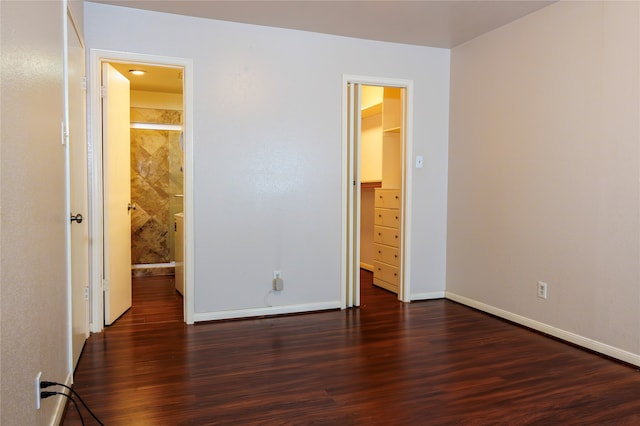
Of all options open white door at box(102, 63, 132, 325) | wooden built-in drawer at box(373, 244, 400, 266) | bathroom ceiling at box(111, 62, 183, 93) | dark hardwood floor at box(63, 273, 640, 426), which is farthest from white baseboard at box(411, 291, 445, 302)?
bathroom ceiling at box(111, 62, 183, 93)

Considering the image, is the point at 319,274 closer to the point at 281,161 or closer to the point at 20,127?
the point at 281,161

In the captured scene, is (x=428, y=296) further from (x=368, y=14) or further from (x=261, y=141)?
(x=368, y=14)

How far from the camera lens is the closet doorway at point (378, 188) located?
4227 millimetres

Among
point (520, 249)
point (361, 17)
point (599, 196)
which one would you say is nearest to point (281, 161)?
point (361, 17)

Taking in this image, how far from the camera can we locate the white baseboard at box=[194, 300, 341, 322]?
148 inches

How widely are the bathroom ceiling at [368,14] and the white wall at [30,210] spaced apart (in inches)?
54.9

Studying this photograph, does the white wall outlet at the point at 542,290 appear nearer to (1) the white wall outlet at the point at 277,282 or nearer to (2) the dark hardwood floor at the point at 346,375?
(2) the dark hardwood floor at the point at 346,375

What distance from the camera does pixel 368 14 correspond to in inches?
140

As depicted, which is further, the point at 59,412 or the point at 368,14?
the point at 368,14

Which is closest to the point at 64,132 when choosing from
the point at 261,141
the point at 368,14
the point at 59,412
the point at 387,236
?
the point at 59,412

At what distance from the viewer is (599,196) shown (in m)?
3.05

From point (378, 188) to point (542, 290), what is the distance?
2.18 m

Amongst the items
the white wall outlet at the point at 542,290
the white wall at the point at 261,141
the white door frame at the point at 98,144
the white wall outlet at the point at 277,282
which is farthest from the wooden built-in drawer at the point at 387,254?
the white door frame at the point at 98,144

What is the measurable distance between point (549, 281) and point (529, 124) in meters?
1.22
